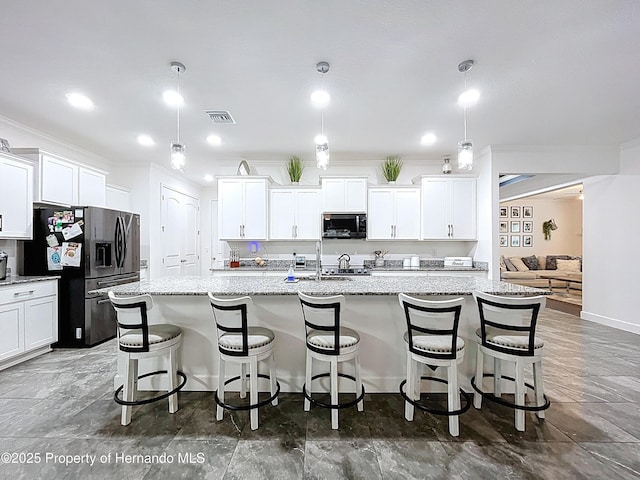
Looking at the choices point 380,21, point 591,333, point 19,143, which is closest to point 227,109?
point 380,21

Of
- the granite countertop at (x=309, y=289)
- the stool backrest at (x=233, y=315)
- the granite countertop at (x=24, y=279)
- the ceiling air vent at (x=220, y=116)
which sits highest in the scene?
the ceiling air vent at (x=220, y=116)

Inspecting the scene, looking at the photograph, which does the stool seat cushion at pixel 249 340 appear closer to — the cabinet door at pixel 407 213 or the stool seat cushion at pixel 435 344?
the stool seat cushion at pixel 435 344

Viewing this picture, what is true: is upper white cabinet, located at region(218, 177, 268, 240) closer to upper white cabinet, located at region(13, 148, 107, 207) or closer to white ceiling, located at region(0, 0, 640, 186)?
white ceiling, located at region(0, 0, 640, 186)

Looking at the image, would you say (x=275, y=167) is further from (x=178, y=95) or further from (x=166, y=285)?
(x=166, y=285)

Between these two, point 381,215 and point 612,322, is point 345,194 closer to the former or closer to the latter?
point 381,215

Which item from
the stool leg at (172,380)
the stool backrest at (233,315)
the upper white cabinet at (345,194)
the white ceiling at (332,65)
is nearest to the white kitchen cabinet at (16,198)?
the white ceiling at (332,65)

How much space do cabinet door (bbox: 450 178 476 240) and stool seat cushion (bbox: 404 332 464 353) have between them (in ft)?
10.6

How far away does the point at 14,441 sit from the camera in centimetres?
195

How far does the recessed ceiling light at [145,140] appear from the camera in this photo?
4.11 m

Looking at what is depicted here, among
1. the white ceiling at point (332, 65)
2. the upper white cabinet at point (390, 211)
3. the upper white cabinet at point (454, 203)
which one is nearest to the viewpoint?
the white ceiling at point (332, 65)

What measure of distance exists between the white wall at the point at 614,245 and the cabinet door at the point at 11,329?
7.70 metres

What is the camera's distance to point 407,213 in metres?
5.00

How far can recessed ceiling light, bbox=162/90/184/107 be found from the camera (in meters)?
2.88

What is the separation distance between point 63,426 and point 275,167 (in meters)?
4.21
